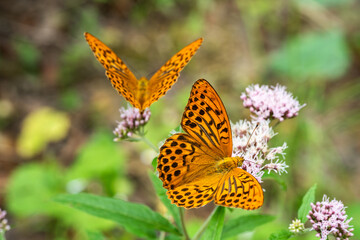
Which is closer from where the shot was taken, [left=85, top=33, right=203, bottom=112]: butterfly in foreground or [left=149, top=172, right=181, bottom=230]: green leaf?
[left=85, top=33, right=203, bottom=112]: butterfly in foreground

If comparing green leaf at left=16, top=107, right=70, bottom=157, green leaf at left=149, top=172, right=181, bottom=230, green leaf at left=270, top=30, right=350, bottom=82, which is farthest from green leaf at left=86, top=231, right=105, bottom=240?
green leaf at left=270, top=30, right=350, bottom=82

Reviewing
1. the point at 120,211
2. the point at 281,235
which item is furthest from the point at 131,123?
the point at 281,235

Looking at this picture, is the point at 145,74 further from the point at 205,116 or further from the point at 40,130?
the point at 205,116

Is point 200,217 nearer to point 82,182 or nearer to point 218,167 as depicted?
point 82,182

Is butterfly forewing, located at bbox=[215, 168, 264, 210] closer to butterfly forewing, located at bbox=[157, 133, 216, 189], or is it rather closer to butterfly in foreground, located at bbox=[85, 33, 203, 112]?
butterfly forewing, located at bbox=[157, 133, 216, 189]

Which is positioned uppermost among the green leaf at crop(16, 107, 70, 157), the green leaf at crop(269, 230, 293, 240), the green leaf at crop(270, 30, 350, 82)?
the green leaf at crop(270, 30, 350, 82)

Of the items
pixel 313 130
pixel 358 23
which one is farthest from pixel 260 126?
pixel 358 23
